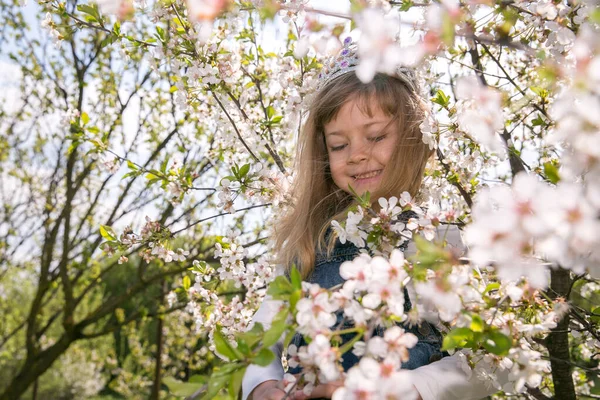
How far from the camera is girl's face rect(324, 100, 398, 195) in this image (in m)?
1.84

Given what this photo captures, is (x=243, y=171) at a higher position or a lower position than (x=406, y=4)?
lower

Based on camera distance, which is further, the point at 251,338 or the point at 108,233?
the point at 108,233

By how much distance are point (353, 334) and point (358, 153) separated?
0.59 metres

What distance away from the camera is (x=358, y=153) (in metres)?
1.82

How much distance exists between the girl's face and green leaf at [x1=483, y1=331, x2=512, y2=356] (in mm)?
884

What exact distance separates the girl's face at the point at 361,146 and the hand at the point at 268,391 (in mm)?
696

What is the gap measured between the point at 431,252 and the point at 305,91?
1627mm

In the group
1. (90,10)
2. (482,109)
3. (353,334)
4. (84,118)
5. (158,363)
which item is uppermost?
(90,10)

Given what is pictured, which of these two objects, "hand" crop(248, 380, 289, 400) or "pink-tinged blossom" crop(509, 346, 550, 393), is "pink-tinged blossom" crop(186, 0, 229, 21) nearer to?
"pink-tinged blossom" crop(509, 346, 550, 393)

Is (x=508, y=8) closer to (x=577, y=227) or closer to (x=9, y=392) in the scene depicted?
(x=577, y=227)

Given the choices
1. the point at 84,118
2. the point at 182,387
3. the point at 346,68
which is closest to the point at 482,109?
the point at 182,387

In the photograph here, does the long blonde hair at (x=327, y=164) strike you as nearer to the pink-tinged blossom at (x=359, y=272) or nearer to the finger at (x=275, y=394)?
the finger at (x=275, y=394)

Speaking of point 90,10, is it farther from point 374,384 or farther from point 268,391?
point 374,384

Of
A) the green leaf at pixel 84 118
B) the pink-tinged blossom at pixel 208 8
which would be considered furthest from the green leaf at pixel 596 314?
the green leaf at pixel 84 118
